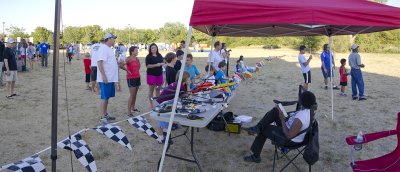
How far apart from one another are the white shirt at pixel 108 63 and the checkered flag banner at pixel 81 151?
7.52ft

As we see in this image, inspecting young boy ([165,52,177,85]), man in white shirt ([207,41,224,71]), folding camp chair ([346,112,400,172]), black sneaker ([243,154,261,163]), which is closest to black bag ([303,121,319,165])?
folding camp chair ([346,112,400,172])

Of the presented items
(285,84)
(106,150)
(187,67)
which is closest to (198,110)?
(106,150)

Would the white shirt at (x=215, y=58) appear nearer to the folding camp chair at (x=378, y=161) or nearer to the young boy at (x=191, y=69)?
the young boy at (x=191, y=69)

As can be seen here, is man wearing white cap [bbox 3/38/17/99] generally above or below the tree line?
below

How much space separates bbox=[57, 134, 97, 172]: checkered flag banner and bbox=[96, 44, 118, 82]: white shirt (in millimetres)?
2294

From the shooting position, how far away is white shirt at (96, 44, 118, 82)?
205 inches

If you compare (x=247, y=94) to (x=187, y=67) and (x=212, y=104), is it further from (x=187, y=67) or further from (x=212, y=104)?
(x=212, y=104)

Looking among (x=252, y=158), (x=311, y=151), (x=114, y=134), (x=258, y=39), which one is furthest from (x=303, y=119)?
(x=258, y=39)

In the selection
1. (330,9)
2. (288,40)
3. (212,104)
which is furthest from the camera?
(288,40)

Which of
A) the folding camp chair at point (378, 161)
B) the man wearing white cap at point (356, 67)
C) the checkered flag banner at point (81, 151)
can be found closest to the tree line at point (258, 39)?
the checkered flag banner at point (81, 151)

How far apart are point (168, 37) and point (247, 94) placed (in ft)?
249

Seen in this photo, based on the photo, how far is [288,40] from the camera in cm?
4216

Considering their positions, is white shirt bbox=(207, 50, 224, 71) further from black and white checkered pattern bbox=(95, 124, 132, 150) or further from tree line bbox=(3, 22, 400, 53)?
black and white checkered pattern bbox=(95, 124, 132, 150)

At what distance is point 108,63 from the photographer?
536 cm
